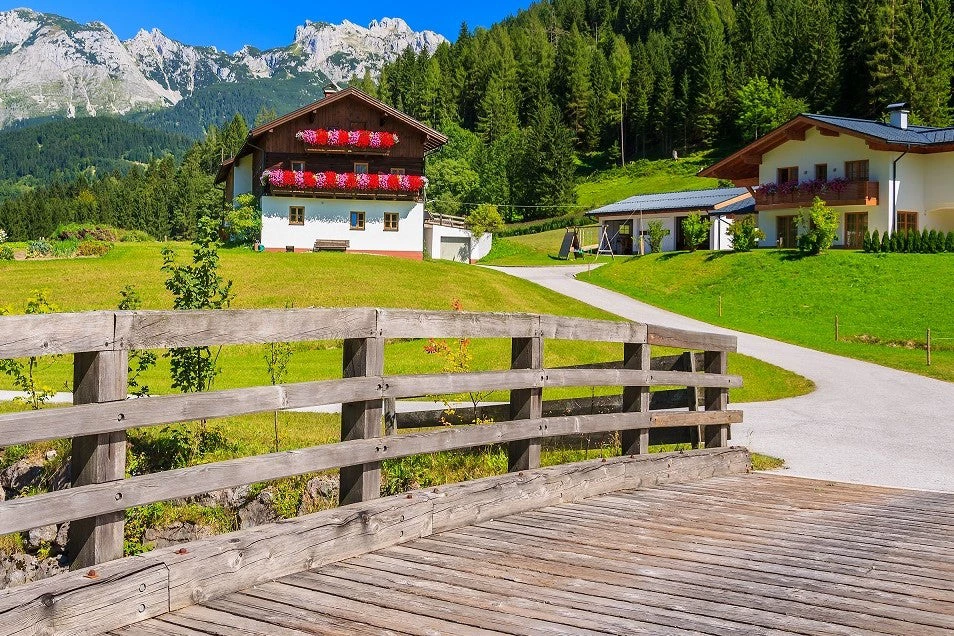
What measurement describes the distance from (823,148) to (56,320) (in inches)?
2036

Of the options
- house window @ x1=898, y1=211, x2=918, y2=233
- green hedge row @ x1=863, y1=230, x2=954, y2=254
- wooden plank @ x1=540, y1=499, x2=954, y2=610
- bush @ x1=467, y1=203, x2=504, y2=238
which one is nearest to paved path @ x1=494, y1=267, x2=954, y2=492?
wooden plank @ x1=540, y1=499, x2=954, y2=610

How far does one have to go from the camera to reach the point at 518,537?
21.5 feet

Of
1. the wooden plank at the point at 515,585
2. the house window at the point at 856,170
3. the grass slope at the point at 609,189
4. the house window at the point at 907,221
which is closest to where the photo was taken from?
the wooden plank at the point at 515,585

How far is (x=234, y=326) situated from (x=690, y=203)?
201 feet

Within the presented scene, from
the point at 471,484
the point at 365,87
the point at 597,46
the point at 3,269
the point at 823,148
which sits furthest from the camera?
the point at 597,46

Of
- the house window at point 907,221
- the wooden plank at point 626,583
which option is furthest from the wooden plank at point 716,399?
the house window at point 907,221

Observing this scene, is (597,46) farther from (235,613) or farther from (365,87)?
(235,613)

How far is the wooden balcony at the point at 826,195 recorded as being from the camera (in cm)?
4738

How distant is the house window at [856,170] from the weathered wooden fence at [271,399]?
44074 mm

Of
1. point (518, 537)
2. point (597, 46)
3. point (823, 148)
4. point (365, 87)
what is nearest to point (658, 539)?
point (518, 537)

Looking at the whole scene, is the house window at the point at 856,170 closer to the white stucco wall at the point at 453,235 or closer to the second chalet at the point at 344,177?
the second chalet at the point at 344,177

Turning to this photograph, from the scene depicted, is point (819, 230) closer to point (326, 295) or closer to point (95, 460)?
point (326, 295)

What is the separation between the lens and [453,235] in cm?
6362

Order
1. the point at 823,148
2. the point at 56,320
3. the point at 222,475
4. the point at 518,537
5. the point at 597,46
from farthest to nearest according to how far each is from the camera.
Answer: the point at 597,46, the point at 823,148, the point at 518,537, the point at 222,475, the point at 56,320
